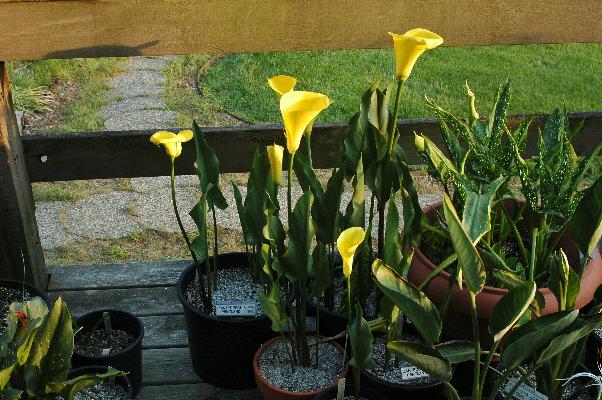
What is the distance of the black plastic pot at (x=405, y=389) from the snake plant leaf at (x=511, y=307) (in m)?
0.37

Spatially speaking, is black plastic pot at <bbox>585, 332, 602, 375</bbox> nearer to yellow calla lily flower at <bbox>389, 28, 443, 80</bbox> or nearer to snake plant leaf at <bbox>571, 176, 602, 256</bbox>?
snake plant leaf at <bbox>571, 176, 602, 256</bbox>

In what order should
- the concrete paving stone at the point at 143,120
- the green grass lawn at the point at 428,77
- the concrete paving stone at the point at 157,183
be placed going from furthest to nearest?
1. the green grass lawn at the point at 428,77
2. the concrete paving stone at the point at 143,120
3. the concrete paving stone at the point at 157,183

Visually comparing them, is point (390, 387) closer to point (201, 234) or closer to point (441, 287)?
point (441, 287)

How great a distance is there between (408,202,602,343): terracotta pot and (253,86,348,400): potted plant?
23 centimetres

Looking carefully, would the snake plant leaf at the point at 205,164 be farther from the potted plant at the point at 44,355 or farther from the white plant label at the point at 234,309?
the potted plant at the point at 44,355

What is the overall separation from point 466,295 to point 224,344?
56 centimetres

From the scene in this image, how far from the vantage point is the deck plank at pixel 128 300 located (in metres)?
2.17

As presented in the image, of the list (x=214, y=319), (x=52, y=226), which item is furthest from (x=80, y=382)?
(x=52, y=226)

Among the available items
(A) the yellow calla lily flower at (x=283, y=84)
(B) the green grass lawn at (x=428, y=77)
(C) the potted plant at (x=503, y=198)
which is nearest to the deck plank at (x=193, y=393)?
(C) the potted plant at (x=503, y=198)

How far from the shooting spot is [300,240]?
1650 millimetres

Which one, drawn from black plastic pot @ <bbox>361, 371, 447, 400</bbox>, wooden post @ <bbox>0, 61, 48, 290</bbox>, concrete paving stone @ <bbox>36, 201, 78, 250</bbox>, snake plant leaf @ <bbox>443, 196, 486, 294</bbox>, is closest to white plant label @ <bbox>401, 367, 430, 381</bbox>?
black plastic pot @ <bbox>361, 371, 447, 400</bbox>

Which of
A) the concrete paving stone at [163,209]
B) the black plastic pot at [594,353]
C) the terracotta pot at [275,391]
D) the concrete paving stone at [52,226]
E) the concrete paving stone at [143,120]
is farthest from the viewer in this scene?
the concrete paving stone at [143,120]

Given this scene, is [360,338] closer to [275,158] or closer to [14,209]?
[275,158]

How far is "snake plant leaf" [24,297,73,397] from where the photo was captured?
4.87 ft
